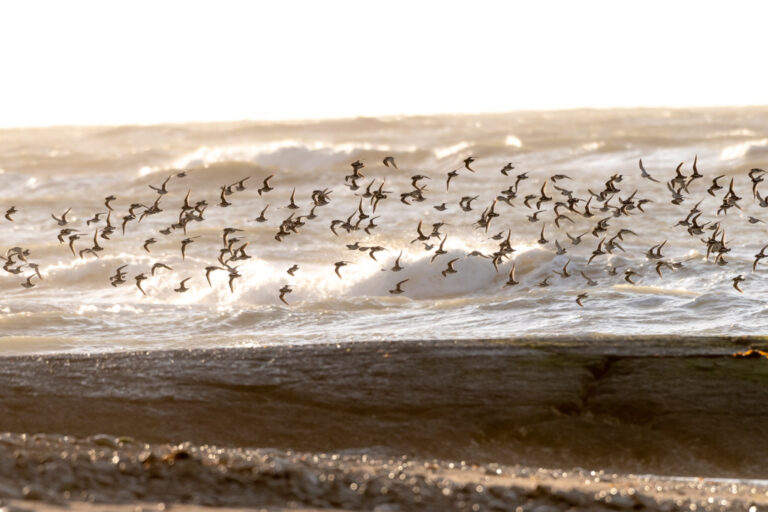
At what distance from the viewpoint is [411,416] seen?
7.70 meters

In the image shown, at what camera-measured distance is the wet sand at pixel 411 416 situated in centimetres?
646

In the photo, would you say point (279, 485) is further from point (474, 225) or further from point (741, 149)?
point (741, 149)

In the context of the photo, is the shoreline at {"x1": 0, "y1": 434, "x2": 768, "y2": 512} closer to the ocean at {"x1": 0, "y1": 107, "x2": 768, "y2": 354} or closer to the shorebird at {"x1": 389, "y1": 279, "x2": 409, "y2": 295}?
the ocean at {"x1": 0, "y1": 107, "x2": 768, "y2": 354}

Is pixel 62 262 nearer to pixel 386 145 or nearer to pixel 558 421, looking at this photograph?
pixel 558 421

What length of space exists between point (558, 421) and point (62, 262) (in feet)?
48.1

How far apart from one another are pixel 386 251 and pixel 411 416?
13.3 m

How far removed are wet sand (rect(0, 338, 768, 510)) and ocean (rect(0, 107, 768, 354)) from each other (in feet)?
3.36

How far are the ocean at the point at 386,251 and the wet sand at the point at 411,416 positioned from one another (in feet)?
3.36

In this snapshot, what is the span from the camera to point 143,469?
623cm

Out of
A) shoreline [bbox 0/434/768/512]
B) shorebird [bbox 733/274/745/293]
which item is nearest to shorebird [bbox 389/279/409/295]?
shorebird [bbox 733/274/745/293]

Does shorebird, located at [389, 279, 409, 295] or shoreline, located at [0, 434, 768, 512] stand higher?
shoreline, located at [0, 434, 768, 512]

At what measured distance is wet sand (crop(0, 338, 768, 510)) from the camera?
6.46m

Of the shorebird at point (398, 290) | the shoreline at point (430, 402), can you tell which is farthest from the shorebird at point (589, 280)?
the shoreline at point (430, 402)

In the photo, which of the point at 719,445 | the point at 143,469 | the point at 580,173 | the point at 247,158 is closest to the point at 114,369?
the point at 143,469
